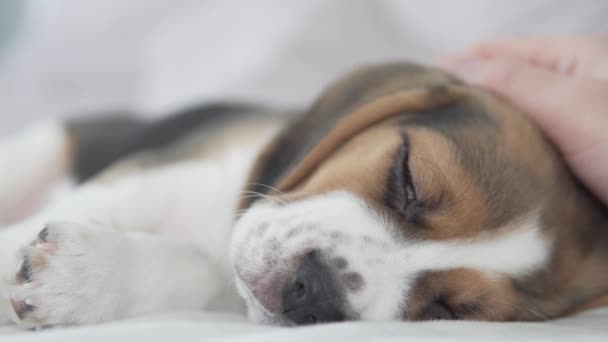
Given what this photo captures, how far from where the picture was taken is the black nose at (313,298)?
1.90m

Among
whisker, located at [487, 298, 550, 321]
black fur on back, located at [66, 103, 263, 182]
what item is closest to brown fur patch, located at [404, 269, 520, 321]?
whisker, located at [487, 298, 550, 321]

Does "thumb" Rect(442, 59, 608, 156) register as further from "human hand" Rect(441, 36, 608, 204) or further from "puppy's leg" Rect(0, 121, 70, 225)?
"puppy's leg" Rect(0, 121, 70, 225)

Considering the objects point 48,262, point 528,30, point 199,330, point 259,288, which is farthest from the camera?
point 528,30

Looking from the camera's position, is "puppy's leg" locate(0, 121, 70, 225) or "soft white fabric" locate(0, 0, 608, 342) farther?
"soft white fabric" locate(0, 0, 608, 342)

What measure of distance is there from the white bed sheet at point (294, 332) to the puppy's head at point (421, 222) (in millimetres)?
188

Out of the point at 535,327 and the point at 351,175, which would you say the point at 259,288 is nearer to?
the point at 351,175

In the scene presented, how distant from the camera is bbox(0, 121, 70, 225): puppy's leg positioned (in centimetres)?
353

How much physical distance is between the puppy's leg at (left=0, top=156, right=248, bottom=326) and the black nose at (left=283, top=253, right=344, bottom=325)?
41 cm

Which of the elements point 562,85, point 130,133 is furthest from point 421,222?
point 130,133

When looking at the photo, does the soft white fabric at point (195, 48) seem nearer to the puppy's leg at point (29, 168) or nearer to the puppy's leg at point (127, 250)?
the puppy's leg at point (29, 168)

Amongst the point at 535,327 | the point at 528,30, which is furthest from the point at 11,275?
the point at 528,30

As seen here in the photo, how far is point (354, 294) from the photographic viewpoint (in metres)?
1.94

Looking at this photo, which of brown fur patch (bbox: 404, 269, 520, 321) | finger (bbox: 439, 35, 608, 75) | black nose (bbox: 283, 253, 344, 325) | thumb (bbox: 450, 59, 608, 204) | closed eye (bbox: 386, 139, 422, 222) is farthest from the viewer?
finger (bbox: 439, 35, 608, 75)

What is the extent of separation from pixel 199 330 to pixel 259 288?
0.35 m
